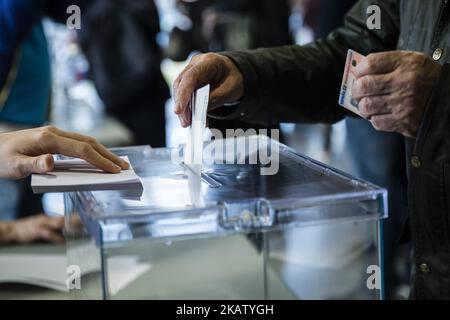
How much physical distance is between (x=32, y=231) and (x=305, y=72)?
0.75m

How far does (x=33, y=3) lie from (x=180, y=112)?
1.14 meters

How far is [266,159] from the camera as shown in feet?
3.76

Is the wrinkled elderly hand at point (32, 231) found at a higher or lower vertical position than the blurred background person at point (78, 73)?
lower

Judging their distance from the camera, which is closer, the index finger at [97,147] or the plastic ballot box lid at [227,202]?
the plastic ballot box lid at [227,202]

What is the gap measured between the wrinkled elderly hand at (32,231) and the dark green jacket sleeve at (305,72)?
21.4 inches

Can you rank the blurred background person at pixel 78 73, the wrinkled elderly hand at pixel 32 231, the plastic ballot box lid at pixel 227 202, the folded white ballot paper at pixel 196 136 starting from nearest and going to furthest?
1. the plastic ballot box lid at pixel 227 202
2. the folded white ballot paper at pixel 196 136
3. the wrinkled elderly hand at pixel 32 231
4. the blurred background person at pixel 78 73

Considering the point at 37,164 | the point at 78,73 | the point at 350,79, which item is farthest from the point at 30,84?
the point at 78,73

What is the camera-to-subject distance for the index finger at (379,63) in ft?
3.19

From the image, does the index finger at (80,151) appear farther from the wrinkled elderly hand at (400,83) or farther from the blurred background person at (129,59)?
the blurred background person at (129,59)

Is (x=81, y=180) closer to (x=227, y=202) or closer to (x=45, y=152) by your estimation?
(x=45, y=152)

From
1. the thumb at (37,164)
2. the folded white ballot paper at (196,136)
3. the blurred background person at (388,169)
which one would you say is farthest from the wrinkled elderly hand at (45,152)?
the blurred background person at (388,169)

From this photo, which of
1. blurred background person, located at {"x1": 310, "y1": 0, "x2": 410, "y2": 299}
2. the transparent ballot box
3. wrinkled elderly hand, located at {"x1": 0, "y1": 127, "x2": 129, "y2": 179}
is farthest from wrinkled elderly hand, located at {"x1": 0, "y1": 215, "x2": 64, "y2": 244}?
blurred background person, located at {"x1": 310, "y1": 0, "x2": 410, "y2": 299}

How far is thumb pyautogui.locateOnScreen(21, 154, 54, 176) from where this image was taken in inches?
39.3
